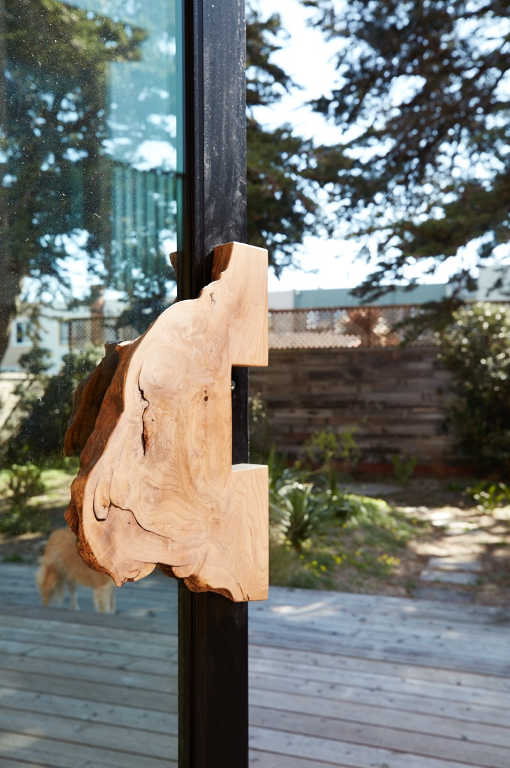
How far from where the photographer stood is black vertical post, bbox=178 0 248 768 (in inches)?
29.0

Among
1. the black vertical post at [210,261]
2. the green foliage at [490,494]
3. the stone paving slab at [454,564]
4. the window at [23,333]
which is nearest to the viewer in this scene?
the window at [23,333]

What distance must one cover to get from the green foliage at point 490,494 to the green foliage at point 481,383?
0.19 m

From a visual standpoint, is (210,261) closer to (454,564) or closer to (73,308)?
(73,308)

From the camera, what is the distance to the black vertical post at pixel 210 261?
74 centimetres

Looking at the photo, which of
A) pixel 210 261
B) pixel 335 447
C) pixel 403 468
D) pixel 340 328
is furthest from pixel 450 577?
pixel 210 261

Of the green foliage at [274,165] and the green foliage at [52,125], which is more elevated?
the green foliage at [274,165]

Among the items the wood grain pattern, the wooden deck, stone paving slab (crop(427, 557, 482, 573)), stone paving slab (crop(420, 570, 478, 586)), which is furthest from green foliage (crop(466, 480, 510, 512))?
the wood grain pattern

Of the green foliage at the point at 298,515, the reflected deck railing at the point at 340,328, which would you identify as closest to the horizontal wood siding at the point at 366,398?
the reflected deck railing at the point at 340,328

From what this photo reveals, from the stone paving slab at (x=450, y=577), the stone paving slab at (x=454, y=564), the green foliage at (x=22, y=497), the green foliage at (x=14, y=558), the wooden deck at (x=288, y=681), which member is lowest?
the stone paving slab at (x=450, y=577)

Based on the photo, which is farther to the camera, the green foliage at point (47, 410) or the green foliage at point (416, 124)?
the green foliage at point (416, 124)

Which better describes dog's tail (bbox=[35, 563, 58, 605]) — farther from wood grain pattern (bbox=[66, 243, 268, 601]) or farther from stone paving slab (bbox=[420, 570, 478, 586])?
stone paving slab (bbox=[420, 570, 478, 586])

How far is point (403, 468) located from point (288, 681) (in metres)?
3.92

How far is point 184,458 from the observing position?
581 millimetres

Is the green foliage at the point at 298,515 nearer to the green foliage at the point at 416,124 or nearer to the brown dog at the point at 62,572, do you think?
the green foliage at the point at 416,124
